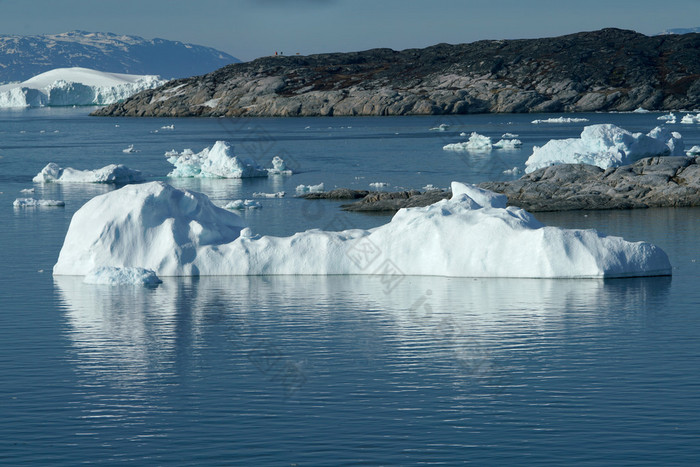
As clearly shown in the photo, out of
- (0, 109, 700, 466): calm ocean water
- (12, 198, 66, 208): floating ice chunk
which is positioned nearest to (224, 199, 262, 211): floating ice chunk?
(12, 198, 66, 208): floating ice chunk

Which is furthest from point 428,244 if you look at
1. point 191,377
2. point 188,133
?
point 188,133

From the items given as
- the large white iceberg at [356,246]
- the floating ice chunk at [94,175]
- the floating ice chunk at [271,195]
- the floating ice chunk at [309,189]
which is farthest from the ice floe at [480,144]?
the large white iceberg at [356,246]

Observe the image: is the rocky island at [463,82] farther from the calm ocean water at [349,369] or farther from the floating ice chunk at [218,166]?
the calm ocean water at [349,369]

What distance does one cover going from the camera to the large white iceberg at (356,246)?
1089 inches

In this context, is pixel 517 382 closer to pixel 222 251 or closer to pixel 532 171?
pixel 222 251

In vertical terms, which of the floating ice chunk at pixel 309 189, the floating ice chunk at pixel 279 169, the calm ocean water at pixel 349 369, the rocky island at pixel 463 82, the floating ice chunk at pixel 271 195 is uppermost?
the rocky island at pixel 463 82

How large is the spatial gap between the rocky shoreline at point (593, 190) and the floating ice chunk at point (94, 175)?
20471 millimetres

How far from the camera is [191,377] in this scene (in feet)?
61.7

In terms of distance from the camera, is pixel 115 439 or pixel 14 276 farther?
pixel 14 276

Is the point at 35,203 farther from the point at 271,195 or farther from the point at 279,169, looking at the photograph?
the point at 279,169

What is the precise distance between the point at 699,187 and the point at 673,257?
16112 millimetres

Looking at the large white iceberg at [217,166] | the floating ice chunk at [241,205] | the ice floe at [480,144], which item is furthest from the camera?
the ice floe at [480,144]

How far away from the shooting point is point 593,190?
4672cm

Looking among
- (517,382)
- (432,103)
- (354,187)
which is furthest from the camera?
(432,103)
